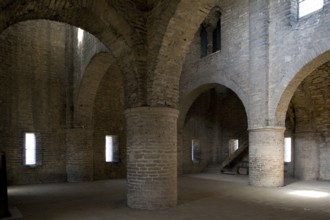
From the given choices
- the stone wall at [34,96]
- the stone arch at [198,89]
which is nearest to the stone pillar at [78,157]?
the stone wall at [34,96]

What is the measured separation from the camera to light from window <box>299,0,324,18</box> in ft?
34.6

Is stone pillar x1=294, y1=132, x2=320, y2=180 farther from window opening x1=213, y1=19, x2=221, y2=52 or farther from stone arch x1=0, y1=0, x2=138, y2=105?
stone arch x1=0, y1=0, x2=138, y2=105

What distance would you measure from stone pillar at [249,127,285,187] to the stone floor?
0.68 meters

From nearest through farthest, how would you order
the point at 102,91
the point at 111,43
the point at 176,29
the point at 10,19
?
1. the point at 10,19
2. the point at 176,29
3. the point at 111,43
4. the point at 102,91

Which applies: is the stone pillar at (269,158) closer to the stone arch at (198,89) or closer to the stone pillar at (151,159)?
the stone arch at (198,89)

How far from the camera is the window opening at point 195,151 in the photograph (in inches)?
733

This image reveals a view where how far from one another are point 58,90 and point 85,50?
2.41m

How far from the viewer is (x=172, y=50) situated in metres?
7.75

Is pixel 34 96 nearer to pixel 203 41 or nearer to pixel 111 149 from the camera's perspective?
pixel 111 149

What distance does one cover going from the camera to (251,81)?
39.9 ft

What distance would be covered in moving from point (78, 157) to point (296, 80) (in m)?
9.27

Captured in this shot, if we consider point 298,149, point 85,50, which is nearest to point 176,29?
point 85,50

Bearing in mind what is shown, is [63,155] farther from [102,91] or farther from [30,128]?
[102,91]

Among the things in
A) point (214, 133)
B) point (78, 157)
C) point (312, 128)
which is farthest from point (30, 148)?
point (312, 128)
